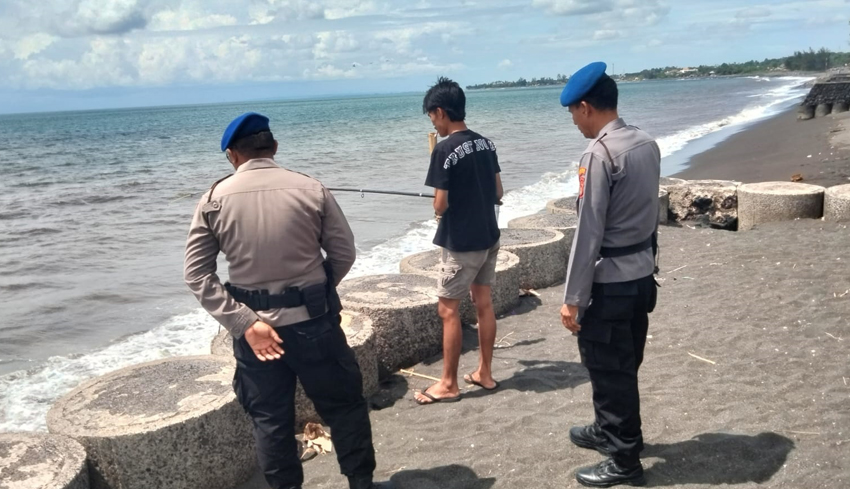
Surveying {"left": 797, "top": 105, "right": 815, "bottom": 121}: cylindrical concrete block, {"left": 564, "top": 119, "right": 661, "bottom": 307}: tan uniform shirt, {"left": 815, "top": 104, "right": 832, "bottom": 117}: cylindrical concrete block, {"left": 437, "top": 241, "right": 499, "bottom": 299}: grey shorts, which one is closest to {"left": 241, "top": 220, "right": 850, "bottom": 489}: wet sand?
{"left": 437, "top": 241, "right": 499, "bottom": 299}: grey shorts

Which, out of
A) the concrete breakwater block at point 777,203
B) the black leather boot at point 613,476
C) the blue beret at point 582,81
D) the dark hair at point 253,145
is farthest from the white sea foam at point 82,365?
the concrete breakwater block at point 777,203

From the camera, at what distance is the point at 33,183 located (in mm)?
21688

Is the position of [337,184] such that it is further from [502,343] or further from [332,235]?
[332,235]

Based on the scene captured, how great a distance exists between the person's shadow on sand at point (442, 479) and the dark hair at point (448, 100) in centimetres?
219

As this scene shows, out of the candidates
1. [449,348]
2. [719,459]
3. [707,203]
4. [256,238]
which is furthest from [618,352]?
[707,203]

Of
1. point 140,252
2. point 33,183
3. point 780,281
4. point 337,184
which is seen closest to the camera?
point 780,281

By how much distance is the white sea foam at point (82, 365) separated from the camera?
5.60m

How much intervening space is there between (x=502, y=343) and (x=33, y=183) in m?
20.5

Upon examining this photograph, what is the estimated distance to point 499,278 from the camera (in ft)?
21.9

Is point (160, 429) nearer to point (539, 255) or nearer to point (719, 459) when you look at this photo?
point (719, 459)

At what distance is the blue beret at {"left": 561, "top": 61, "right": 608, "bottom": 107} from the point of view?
129 inches

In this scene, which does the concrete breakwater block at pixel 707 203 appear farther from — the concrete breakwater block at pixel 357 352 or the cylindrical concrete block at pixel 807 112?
the cylindrical concrete block at pixel 807 112

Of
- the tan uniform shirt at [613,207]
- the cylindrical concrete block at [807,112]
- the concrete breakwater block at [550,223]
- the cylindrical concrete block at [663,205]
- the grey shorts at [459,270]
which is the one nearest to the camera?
the tan uniform shirt at [613,207]

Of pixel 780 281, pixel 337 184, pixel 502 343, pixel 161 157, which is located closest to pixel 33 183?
pixel 161 157
